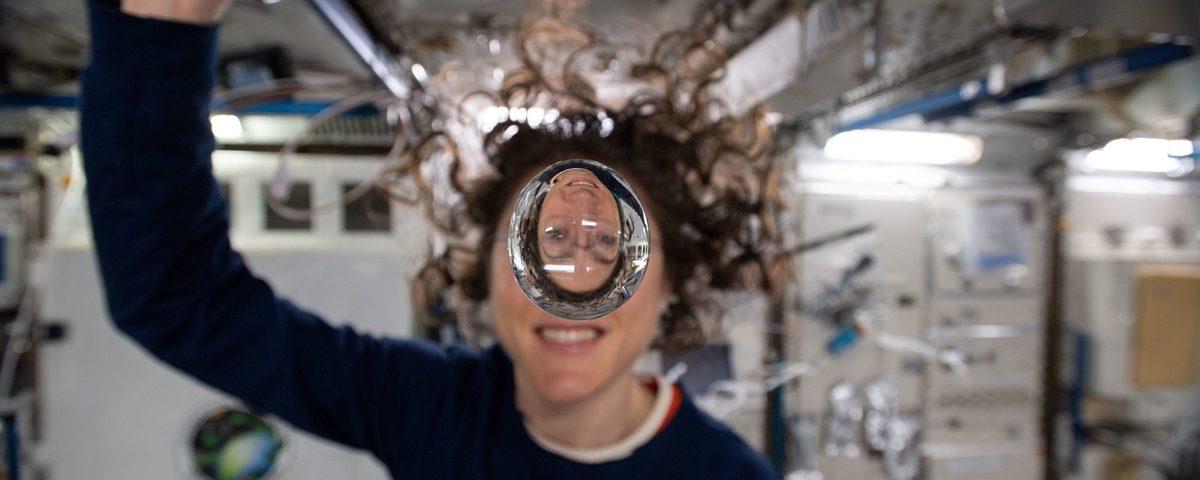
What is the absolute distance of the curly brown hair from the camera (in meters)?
0.71

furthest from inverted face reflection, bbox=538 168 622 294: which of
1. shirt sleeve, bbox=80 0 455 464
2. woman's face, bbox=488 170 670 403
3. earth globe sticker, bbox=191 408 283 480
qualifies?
earth globe sticker, bbox=191 408 283 480

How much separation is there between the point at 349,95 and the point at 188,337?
0.95m

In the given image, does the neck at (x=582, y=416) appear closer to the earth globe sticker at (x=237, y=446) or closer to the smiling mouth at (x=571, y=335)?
the smiling mouth at (x=571, y=335)

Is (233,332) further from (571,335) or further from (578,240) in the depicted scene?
(578,240)

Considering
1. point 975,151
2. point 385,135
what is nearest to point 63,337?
point 385,135

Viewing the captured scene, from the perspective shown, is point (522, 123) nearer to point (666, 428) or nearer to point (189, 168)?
point (189, 168)

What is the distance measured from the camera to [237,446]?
1.47 meters

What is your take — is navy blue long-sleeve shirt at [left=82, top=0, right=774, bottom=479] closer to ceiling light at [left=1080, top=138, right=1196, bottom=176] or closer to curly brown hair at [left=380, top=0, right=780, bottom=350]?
curly brown hair at [left=380, top=0, right=780, bottom=350]

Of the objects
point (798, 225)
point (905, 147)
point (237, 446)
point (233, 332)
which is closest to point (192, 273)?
point (233, 332)

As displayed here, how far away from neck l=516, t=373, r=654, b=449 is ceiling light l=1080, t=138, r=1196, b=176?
2.27 meters

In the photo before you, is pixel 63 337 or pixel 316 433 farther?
pixel 63 337

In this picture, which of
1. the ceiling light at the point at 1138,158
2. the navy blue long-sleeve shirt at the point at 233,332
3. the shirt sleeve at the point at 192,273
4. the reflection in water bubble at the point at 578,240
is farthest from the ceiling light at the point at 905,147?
the reflection in water bubble at the point at 578,240

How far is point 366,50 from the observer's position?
1040mm

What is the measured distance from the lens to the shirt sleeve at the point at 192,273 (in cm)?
53
